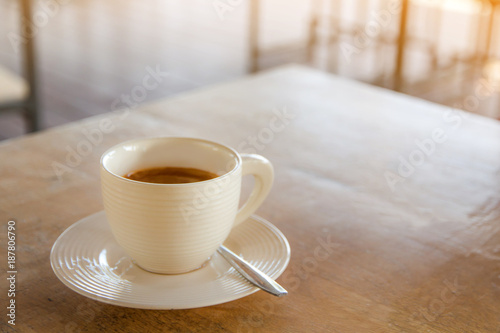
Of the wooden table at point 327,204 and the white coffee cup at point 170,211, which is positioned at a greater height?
the white coffee cup at point 170,211

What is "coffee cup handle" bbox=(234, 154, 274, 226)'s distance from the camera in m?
0.48

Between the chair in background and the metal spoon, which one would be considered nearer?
the metal spoon

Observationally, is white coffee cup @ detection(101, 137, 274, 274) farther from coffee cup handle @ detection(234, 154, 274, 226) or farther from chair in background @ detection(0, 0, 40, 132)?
chair in background @ detection(0, 0, 40, 132)

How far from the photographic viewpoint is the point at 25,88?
1825 millimetres

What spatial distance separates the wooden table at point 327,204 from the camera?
0.44m

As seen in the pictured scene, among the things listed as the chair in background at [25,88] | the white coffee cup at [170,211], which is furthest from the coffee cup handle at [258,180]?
the chair in background at [25,88]


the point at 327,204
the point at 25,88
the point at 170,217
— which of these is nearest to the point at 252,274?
the point at 170,217

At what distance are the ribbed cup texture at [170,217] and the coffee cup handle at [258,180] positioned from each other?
0.10ft

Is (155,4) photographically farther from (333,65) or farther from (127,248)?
(127,248)

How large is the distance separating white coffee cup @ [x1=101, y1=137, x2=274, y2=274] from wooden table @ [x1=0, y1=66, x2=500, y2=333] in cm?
4

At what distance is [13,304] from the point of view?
443 mm

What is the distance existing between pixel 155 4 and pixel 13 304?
14.5 ft

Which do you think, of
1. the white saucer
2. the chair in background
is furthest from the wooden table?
the chair in background

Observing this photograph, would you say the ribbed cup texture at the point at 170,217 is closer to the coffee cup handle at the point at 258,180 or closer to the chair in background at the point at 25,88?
the coffee cup handle at the point at 258,180
